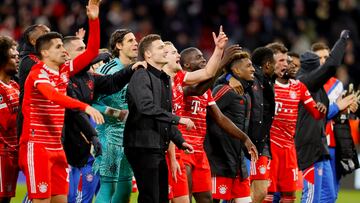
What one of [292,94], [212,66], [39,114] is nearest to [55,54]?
[39,114]

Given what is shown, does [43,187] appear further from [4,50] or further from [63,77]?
[4,50]

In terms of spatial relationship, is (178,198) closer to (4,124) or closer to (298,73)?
(4,124)

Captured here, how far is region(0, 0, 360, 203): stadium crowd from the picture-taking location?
9.33 metres

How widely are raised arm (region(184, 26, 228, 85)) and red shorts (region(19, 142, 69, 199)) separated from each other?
1.74m

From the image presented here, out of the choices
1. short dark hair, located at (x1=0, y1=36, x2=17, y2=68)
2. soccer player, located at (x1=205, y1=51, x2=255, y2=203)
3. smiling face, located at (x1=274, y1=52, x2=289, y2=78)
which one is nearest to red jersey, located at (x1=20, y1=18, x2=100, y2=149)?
short dark hair, located at (x1=0, y1=36, x2=17, y2=68)

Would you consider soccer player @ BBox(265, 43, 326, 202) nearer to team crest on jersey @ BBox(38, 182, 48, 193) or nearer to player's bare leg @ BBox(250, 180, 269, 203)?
player's bare leg @ BBox(250, 180, 269, 203)

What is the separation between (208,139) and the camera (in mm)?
11188

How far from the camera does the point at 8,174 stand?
986cm

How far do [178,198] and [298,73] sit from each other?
3.59 metres

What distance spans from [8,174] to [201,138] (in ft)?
6.94

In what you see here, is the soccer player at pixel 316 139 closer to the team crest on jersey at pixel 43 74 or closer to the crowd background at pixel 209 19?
the team crest on jersey at pixel 43 74

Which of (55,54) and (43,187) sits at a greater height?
(55,54)

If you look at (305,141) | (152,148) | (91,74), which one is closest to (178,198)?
(152,148)

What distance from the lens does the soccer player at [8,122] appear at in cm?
984
